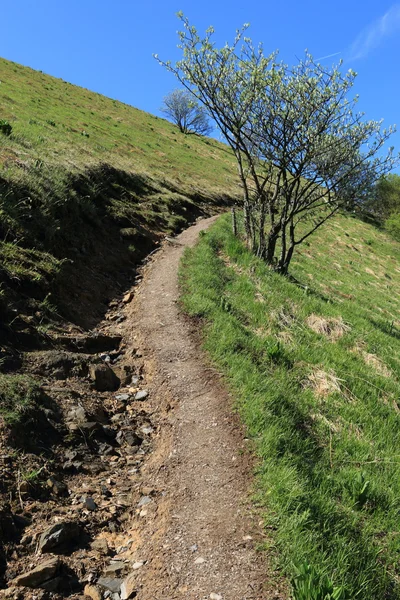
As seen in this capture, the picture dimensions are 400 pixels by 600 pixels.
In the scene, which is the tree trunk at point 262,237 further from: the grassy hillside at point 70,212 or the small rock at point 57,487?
the small rock at point 57,487

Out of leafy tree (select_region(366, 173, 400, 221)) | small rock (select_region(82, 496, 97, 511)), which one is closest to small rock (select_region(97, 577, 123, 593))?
small rock (select_region(82, 496, 97, 511))

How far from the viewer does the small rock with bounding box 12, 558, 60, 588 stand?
12.6 feet

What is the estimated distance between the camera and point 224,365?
7957 millimetres

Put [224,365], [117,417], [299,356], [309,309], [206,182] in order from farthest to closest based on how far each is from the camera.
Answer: [206,182] → [309,309] → [299,356] → [224,365] → [117,417]

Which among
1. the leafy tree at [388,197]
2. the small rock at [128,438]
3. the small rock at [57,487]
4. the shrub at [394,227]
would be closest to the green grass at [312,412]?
the small rock at [128,438]

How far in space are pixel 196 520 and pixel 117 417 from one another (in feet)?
9.39

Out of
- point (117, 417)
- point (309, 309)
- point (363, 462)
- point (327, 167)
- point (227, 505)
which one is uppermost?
point (327, 167)

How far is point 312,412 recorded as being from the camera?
714 centimetres

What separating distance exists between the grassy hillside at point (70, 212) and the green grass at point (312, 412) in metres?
2.78

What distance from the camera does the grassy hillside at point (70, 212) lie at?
956 cm

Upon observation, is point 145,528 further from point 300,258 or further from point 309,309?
point 300,258

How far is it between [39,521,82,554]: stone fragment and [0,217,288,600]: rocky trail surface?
0.01 meters

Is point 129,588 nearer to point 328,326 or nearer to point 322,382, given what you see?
point 322,382

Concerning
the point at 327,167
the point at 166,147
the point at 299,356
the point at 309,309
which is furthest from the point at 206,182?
the point at 299,356
